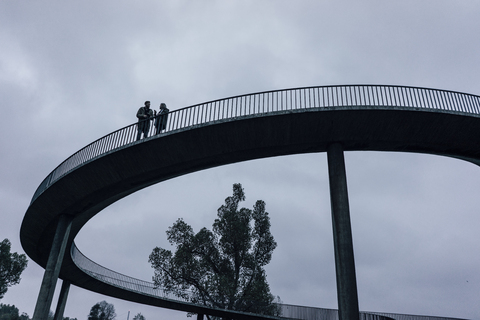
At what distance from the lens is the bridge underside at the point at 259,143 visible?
14.4 metres

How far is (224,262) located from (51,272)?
42.7ft

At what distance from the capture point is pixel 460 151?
1644 cm

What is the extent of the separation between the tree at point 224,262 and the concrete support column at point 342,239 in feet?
45.2

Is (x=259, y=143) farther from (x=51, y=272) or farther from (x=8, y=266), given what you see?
(x=8, y=266)

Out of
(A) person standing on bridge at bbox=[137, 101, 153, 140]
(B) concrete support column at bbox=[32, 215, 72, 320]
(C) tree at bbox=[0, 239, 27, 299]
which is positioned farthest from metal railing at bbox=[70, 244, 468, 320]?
(C) tree at bbox=[0, 239, 27, 299]

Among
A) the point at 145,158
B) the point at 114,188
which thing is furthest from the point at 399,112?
the point at 114,188

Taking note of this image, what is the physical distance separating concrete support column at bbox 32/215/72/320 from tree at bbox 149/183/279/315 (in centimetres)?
1034

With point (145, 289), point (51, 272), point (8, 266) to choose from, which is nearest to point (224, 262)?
point (145, 289)

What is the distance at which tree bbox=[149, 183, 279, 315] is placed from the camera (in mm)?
25589

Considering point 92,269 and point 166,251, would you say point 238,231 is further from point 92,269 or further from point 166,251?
point 92,269

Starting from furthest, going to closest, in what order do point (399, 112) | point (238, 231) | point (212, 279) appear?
point (238, 231)
point (212, 279)
point (399, 112)

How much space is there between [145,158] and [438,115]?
41.0ft

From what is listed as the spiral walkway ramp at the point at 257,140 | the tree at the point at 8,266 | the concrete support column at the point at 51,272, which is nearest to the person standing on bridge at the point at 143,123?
the spiral walkway ramp at the point at 257,140

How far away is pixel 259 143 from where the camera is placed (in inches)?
608
